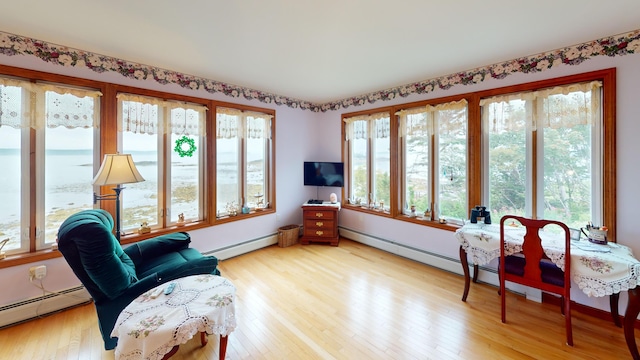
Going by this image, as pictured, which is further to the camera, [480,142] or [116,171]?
[480,142]

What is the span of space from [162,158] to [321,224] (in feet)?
8.16

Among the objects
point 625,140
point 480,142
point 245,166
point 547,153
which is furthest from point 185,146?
point 625,140

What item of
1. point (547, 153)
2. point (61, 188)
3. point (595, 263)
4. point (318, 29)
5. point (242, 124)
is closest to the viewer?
point (595, 263)

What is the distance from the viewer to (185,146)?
10.7 ft

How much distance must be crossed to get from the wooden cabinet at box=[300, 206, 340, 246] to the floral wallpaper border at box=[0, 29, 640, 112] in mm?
2001

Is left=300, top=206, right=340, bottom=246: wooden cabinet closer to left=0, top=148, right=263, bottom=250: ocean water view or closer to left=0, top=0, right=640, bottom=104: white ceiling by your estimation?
left=0, top=148, right=263, bottom=250: ocean water view

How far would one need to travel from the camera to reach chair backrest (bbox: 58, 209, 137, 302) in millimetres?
1544

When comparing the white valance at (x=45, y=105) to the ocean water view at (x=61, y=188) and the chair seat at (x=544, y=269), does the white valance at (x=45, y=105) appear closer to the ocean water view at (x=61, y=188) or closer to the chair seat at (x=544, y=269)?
the ocean water view at (x=61, y=188)

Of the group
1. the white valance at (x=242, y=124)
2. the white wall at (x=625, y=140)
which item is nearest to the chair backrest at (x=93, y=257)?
the white valance at (x=242, y=124)

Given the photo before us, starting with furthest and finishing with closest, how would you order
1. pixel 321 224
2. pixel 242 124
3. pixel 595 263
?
pixel 321 224, pixel 242 124, pixel 595 263

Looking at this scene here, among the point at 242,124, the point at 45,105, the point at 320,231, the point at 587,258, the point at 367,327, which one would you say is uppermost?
the point at 242,124

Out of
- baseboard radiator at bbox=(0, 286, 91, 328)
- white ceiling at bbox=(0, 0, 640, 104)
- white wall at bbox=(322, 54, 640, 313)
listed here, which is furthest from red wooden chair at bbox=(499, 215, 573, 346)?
baseboard radiator at bbox=(0, 286, 91, 328)

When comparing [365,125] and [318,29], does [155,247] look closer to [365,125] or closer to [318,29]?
[318,29]

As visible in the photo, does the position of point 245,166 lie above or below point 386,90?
below
